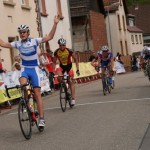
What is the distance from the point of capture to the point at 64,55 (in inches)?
559

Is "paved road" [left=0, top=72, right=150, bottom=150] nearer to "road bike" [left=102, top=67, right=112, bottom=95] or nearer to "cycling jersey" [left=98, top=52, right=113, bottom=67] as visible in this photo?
"road bike" [left=102, top=67, right=112, bottom=95]

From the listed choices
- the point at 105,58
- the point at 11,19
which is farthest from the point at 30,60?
the point at 11,19

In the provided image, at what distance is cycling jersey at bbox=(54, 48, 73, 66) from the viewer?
1409 centimetres

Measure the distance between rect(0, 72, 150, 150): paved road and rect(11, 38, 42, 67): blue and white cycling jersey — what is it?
1.34 meters

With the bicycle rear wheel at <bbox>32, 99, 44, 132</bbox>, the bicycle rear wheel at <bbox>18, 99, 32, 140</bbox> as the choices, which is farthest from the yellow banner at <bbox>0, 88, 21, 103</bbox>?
the bicycle rear wheel at <bbox>18, 99, 32, 140</bbox>

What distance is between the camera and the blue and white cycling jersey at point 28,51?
10.1 metres

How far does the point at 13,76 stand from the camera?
18.2 metres

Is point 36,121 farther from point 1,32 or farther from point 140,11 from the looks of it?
point 140,11

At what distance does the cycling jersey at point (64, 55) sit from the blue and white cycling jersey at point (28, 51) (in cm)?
391

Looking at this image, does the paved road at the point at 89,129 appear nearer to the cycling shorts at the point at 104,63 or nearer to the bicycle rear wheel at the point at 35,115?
the bicycle rear wheel at the point at 35,115

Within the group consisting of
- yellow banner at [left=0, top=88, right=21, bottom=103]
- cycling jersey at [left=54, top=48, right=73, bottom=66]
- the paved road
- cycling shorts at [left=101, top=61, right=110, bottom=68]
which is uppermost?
cycling jersey at [left=54, top=48, right=73, bottom=66]

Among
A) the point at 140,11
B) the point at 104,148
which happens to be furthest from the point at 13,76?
the point at 140,11

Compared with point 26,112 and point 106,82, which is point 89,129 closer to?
point 26,112

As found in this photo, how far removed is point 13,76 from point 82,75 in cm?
1362
